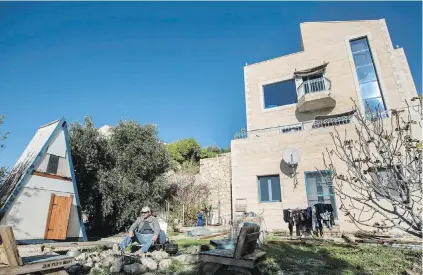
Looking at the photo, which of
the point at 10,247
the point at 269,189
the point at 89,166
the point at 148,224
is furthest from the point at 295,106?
the point at 10,247

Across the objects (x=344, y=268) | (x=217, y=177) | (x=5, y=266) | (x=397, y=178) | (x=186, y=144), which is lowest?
(x=344, y=268)

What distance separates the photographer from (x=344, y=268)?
16.3 ft

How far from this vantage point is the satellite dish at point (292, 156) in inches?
484

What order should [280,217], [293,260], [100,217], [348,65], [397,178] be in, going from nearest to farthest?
[397,178] → [293,260] → [280,217] → [100,217] → [348,65]

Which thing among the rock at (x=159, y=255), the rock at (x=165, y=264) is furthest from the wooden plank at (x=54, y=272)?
the rock at (x=159, y=255)

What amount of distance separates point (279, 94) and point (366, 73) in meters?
5.35

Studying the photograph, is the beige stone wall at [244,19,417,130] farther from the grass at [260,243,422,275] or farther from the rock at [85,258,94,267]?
the rock at [85,258,94,267]

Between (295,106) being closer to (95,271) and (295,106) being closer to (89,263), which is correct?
(89,263)

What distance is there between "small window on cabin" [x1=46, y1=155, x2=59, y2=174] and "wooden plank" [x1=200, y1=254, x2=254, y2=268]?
8.78m

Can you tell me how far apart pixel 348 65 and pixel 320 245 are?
1251cm

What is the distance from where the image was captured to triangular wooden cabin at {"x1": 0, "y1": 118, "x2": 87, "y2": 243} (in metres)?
8.73

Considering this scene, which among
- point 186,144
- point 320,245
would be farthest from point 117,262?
point 186,144

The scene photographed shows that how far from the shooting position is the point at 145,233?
20.8 feet

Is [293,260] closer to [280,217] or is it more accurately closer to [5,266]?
[5,266]
